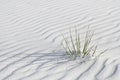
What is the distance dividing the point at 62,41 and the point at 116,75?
1.36 meters

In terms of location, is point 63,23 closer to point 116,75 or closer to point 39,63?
point 39,63

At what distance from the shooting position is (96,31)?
4.65 metres

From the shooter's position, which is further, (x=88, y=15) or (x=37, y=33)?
(x=88, y=15)

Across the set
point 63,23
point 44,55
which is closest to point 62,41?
point 44,55

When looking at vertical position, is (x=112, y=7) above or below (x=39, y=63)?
below

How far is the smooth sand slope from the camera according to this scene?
3.43 meters

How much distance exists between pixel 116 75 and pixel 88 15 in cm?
254

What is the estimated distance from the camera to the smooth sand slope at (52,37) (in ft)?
11.2

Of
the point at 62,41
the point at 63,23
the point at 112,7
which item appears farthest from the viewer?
the point at 112,7

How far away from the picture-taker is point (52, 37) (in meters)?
4.67

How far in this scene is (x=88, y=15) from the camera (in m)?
5.63

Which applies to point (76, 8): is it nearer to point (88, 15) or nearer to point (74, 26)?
point (88, 15)

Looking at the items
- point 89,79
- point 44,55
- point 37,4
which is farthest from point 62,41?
point 37,4

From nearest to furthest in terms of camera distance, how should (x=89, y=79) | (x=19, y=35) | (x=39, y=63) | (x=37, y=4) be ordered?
(x=89, y=79), (x=39, y=63), (x=19, y=35), (x=37, y=4)
